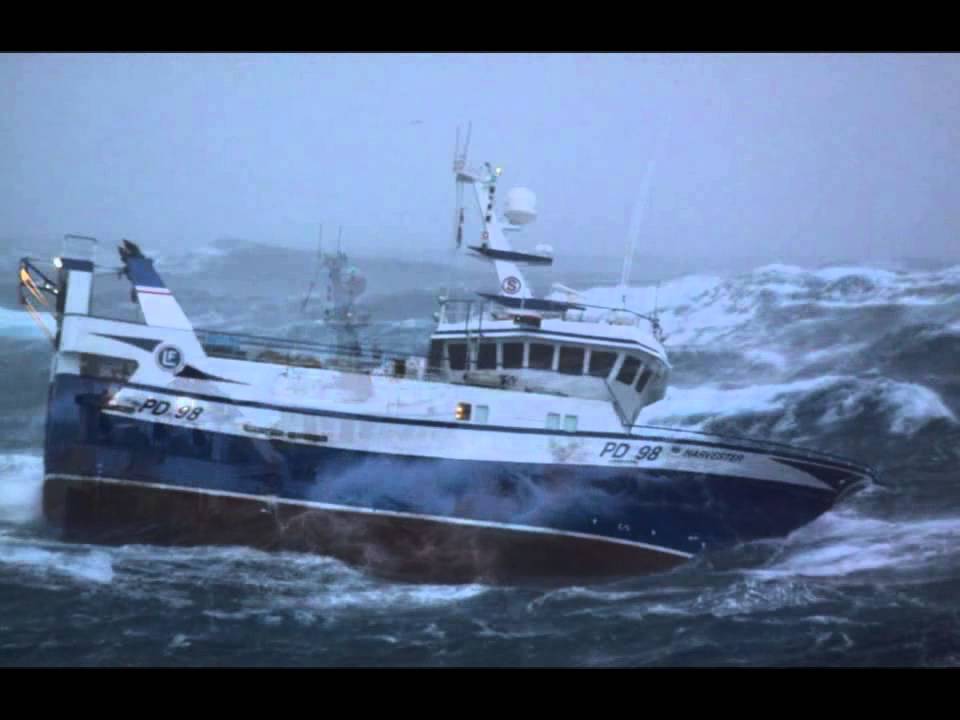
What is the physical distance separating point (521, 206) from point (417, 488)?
1.54 metres

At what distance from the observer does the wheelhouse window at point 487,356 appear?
19.7ft

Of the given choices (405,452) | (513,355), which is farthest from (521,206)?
(405,452)

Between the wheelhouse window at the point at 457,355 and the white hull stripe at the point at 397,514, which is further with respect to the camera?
the wheelhouse window at the point at 457,355

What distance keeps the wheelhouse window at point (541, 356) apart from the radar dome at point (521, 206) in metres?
0.68

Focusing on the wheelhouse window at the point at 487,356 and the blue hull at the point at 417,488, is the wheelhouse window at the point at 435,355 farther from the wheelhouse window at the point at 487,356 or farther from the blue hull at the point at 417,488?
the blue hull at the point at 417,488

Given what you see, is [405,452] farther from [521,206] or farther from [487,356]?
[521,206]

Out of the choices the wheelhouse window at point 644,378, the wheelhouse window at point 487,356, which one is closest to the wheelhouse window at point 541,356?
the wheelhouse window at point 487,356

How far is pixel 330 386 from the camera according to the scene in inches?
226

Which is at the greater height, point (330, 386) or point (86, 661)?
point (330, 386)

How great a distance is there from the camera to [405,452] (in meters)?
5.77
